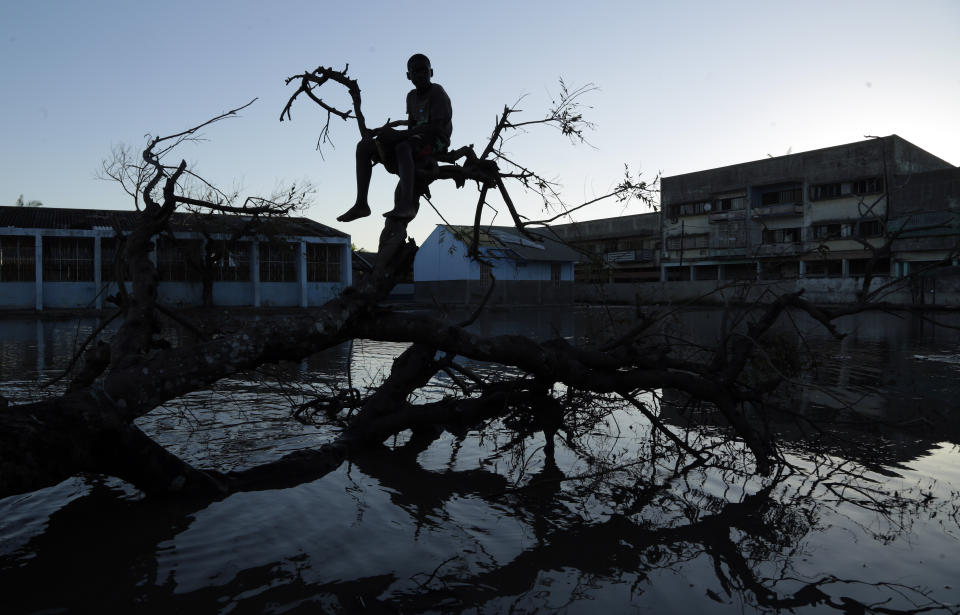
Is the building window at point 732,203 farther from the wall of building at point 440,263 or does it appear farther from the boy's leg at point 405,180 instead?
the boy's leg at point 405,180

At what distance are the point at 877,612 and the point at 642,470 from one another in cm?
239

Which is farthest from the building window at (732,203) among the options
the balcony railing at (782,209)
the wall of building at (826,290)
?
the wall of building at (826,290)

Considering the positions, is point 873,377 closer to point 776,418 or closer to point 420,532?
point 776,418

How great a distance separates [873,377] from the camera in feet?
32.7

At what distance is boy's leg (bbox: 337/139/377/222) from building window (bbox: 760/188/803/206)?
42.5 meters

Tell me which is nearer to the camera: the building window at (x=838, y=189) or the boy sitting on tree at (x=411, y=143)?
the boy sitting on tree at (x=411, y=143)

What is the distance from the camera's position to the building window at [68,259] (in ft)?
94.1

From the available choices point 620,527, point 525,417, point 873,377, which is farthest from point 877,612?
point 873,377

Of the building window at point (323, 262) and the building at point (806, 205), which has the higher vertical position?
the building at point (806, 205)

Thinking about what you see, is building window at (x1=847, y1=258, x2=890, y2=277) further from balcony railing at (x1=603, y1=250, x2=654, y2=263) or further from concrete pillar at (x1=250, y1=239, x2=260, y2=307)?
concrete pillar at (x1=250, y1=239, x2=260, y2=307)

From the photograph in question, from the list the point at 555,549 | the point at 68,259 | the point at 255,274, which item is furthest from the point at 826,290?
the point at 68,259

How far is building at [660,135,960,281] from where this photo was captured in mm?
35000

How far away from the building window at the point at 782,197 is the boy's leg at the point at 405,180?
4253 centimetres

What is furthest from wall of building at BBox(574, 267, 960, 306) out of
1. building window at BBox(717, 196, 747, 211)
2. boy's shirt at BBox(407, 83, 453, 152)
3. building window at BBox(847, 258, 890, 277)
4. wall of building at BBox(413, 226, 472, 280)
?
boy's shirt at BBox(407, 83, 453, 152)
